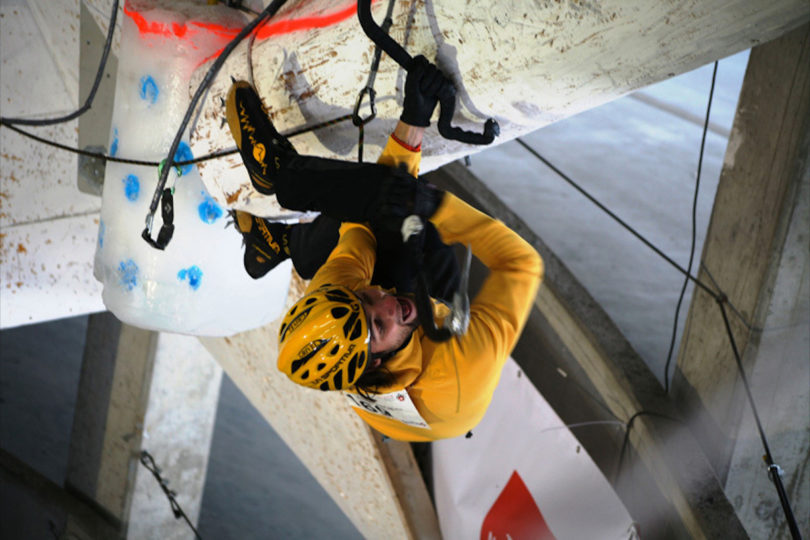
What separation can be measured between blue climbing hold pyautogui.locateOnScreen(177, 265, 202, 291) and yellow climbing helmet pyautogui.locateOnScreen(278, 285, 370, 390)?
0.79 m

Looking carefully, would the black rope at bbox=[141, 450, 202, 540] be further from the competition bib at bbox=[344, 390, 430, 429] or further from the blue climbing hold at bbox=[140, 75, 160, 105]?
the competition bib at bbox=[344, 390, 430, 429]

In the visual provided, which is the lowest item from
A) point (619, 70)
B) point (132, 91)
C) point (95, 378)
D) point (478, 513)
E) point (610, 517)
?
point (95, 378)

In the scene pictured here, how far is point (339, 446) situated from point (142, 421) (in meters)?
1.63

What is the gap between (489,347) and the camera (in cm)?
200

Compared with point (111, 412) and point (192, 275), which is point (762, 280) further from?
point (111, 412)

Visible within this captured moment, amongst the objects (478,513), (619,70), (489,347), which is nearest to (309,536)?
(478,513)

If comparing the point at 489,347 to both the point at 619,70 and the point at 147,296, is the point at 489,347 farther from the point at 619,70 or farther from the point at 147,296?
the point at 147,296

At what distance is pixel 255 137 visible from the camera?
216 cm

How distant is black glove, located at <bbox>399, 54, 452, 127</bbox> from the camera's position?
180 cm

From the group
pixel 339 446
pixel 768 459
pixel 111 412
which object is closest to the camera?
pixel 768 459

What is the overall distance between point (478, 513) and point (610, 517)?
69cm

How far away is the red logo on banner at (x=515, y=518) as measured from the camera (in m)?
3.07

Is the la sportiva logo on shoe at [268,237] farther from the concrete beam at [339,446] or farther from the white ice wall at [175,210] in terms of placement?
the concrete beam at [339,446]

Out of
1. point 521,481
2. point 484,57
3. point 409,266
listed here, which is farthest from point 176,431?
point 484,57
